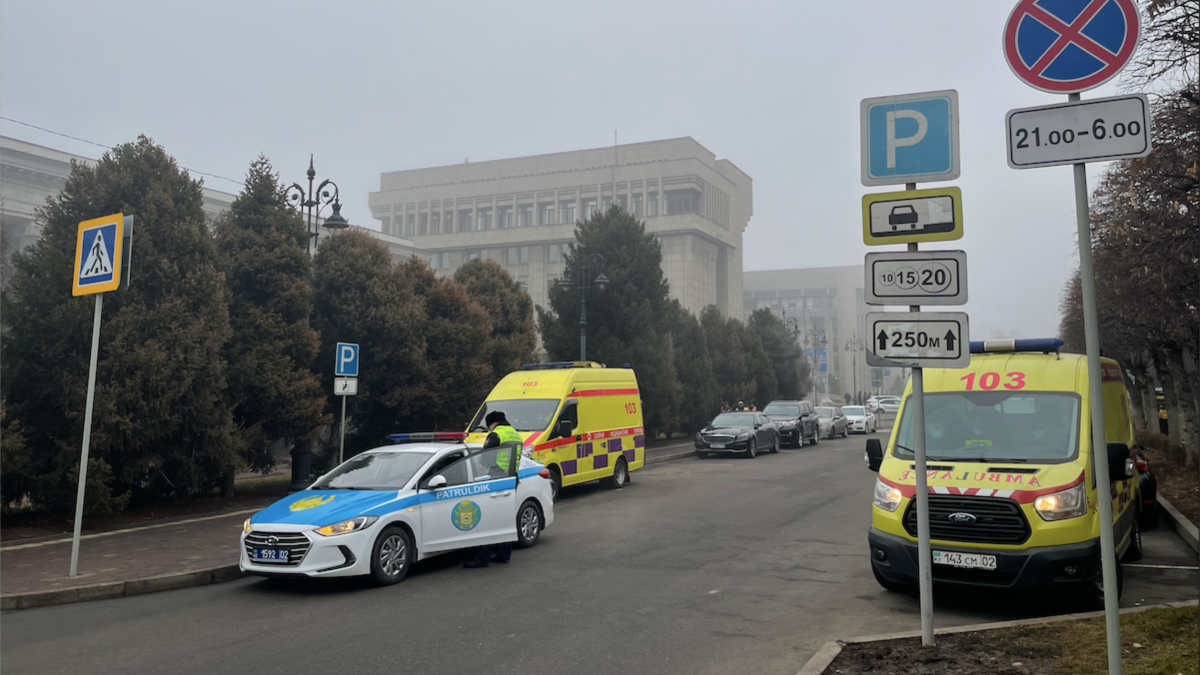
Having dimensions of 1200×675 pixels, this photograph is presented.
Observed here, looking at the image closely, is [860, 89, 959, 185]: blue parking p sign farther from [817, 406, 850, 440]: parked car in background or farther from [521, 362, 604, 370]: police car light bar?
[817, 406, 850, 440]: parked car in background

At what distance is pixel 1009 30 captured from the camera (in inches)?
177

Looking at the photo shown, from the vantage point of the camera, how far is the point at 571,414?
16.9 meters

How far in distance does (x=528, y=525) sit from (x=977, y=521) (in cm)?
598

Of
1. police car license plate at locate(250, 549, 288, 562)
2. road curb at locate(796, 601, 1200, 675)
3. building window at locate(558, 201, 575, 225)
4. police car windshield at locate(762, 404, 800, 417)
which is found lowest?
road curb at locate(796, 601, 1200, 675)

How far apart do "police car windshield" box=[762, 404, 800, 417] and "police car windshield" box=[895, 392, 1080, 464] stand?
957 inches

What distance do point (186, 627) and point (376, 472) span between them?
9.71ft

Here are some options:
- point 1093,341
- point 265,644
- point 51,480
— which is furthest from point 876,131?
point 51,480

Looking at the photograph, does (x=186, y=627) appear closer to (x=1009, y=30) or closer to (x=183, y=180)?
(x=1009, y=30)

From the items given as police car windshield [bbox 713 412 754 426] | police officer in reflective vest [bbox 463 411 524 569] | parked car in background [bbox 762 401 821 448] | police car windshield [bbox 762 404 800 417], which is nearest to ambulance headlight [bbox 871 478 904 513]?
police officer in reflective vest [bbox 463 411 524 569]

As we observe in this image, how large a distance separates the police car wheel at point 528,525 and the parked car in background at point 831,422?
1107 inches

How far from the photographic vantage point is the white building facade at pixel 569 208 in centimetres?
9456

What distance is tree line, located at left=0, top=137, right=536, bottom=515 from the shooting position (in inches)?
512

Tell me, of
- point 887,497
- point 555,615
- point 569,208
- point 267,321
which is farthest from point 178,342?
point 569,208

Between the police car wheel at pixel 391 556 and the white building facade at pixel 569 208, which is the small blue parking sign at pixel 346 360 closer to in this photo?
the police car wheel at pixel 391 556
